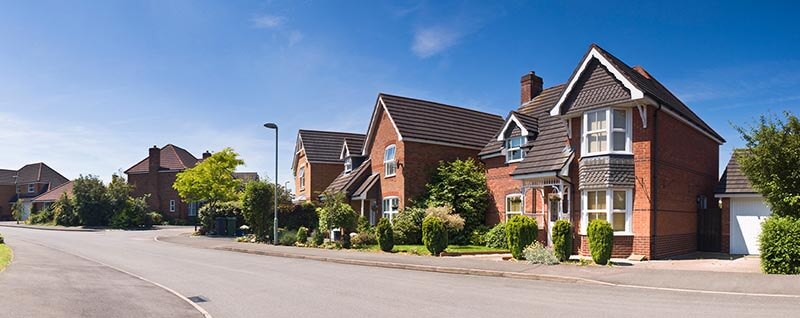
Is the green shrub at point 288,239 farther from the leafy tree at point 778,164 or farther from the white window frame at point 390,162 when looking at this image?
the leafy tree at point 778,164

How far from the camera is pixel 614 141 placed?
20.0m

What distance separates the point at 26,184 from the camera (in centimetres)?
8156

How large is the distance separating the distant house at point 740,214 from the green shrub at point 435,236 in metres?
11.1

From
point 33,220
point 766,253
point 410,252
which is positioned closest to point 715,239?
point 766,253

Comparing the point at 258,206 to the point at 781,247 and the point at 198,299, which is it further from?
the point at 781,247

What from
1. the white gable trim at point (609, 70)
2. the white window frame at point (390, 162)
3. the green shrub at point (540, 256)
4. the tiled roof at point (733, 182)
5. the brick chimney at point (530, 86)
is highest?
the brick chimney at point (530, 86)

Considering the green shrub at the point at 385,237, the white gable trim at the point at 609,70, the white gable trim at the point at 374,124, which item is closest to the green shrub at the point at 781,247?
the white gable trim at the point at 609,70

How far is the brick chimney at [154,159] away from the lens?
6250cm

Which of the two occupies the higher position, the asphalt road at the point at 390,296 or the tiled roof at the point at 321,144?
the tiled roof at the point at 321,144

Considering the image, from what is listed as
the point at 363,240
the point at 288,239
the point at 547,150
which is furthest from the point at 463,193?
the point at 288,239

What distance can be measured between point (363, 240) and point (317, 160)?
50.5 feet

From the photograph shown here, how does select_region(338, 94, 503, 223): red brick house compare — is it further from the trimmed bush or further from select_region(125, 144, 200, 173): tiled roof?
select_region(125, 144, 200, 173): tiled roof

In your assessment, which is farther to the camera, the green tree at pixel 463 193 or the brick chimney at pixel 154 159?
the brick chimney at pixel 154 159

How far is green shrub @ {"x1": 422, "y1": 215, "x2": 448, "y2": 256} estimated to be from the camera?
2103cm
